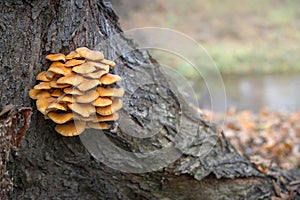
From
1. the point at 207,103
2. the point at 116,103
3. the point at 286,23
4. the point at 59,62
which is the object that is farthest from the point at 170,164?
the point at 286,23

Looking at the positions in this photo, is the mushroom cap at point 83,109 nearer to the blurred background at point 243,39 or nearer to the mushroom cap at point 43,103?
the mushroom cap at point 43,103

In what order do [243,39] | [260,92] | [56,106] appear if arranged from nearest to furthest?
[56,106], [260,92], [243,39]

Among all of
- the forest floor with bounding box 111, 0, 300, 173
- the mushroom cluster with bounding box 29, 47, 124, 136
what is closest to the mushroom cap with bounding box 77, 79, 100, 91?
the mushroom cluster with bounding box 29, 47, 124, 136

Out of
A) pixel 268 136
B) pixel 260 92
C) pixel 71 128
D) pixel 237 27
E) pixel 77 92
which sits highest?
pixel 237 27

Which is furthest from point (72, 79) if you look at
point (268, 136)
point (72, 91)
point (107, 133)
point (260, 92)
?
point (260, 92)

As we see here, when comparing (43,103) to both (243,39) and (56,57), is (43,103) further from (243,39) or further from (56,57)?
(243,39)

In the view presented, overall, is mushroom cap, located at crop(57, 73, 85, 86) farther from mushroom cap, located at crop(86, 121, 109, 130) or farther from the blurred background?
the blurred background

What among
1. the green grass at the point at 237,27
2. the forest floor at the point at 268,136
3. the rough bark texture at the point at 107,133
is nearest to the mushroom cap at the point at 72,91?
the rough bark texture at the point at 107,133
